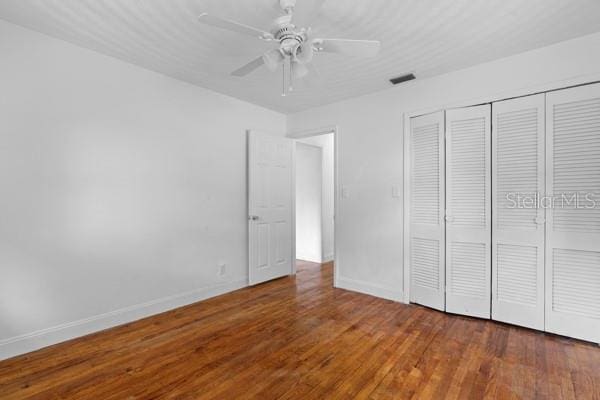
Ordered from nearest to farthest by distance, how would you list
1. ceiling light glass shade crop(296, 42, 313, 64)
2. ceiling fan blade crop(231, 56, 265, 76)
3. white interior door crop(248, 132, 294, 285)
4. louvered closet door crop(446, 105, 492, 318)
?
ceiling light glass shade crop(296, 42, 313, 64)
ceiling fan blade crop(231, 56, 265, 76)
louvered closet door crop(446, 105, 492, 318)
white interior door crop(248, 132, 294, 285)

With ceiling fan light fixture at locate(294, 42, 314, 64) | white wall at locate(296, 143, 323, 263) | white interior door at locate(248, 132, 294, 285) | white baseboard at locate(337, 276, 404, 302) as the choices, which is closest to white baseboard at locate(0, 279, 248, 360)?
white interior door at locate(248, 132, 294, 285)

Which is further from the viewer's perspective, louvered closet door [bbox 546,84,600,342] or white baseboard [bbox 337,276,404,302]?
white baseboard [bbox 337,276,404,302]

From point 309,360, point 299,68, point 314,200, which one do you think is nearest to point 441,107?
point 299,68

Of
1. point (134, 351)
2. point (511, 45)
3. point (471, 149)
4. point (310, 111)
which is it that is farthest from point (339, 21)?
point (134, 351)

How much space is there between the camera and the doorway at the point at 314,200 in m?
5.37

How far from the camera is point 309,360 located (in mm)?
2123

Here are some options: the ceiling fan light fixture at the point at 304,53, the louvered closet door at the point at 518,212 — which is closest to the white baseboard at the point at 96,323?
the ceiling fan light fixture at the point at 304,53

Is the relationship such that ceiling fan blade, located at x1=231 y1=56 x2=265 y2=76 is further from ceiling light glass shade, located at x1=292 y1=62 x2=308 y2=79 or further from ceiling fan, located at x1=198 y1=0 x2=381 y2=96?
ceiling light glass shade, located at x1=292 y1=62 x2=308 y2=79

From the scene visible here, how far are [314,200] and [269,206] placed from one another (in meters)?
1.49

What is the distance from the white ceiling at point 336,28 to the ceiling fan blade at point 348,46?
0.29 m

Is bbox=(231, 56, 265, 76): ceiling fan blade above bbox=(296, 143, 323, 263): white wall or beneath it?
above

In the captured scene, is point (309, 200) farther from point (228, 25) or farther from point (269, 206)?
point (228, 25)

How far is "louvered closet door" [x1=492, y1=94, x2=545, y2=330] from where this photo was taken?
2.53 m

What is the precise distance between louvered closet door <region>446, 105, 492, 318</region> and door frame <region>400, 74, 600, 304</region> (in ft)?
0.27
